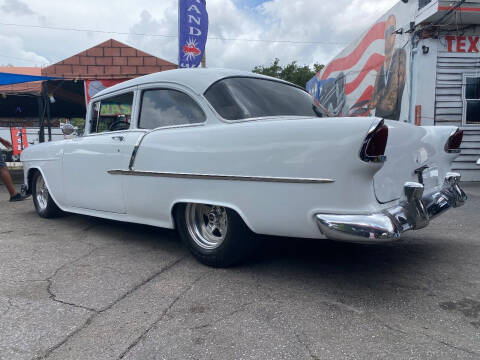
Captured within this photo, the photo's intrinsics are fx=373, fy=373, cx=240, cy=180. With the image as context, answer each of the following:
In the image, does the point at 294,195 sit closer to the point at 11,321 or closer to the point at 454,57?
the point at 11,321

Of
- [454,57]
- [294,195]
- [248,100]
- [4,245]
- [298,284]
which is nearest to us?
[294,195]

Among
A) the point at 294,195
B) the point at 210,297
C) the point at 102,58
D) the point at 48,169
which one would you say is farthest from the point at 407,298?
the point at 102,58

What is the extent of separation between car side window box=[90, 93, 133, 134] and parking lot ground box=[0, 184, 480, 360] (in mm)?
1209

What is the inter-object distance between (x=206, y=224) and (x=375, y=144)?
1.50 m

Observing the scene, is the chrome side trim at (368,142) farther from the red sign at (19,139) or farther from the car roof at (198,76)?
the red sign at (19,139)

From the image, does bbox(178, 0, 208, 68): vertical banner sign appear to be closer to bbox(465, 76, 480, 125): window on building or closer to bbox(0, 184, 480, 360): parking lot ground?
bbox(0, 184, 480, 360): parking lot ground

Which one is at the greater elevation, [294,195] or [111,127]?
[111,127]

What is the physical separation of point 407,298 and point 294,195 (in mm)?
986

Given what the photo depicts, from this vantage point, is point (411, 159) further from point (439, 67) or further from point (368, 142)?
point (439, 67)

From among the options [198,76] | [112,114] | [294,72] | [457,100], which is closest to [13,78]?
[112,114]

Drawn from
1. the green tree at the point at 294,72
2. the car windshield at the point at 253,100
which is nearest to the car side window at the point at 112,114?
the car windshield at the point at 253,100

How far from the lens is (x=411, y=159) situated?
2.56m

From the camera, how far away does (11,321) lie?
214cm

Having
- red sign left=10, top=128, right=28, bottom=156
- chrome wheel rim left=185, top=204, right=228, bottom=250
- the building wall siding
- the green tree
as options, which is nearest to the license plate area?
chrome wheel rim left=185, top=204, right=228, bottom=250
